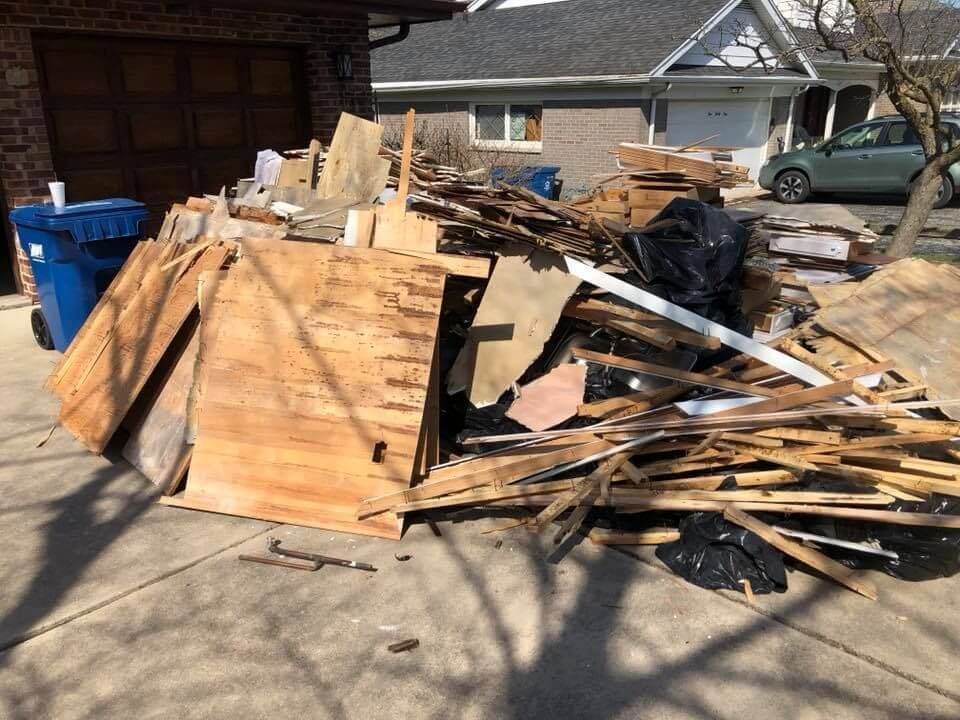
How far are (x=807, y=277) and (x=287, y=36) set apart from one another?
6.95m

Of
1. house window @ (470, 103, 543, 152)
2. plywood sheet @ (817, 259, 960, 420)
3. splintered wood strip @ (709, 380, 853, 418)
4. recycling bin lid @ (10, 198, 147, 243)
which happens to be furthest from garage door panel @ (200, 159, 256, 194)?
house window @ (470, 103, 543, 152)

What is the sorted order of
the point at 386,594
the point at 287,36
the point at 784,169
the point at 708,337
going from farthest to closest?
the point at 784,169
the point at 287,36
the point at 708,337
the point at 386,594

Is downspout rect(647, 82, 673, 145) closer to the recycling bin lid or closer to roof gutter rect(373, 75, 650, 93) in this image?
roof gutter rect(373, 75, 650, 93)

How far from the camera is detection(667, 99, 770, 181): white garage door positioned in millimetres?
18703

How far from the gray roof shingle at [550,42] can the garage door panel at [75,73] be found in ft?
38.1

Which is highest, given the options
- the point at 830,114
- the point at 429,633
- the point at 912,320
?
the point at 830,114

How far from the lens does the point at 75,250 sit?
21.4 ft

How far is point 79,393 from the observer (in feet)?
17.3

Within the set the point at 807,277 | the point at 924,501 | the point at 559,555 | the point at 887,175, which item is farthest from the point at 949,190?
the point at 559,555

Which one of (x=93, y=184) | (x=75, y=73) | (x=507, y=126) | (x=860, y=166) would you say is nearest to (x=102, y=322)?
(x=93, y=184)

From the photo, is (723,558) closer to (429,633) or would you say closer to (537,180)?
(429,633)

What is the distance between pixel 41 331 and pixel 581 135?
45.8 feet

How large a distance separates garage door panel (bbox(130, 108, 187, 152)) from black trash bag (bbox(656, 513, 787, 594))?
303 inches

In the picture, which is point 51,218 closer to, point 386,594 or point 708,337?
point 386,594
